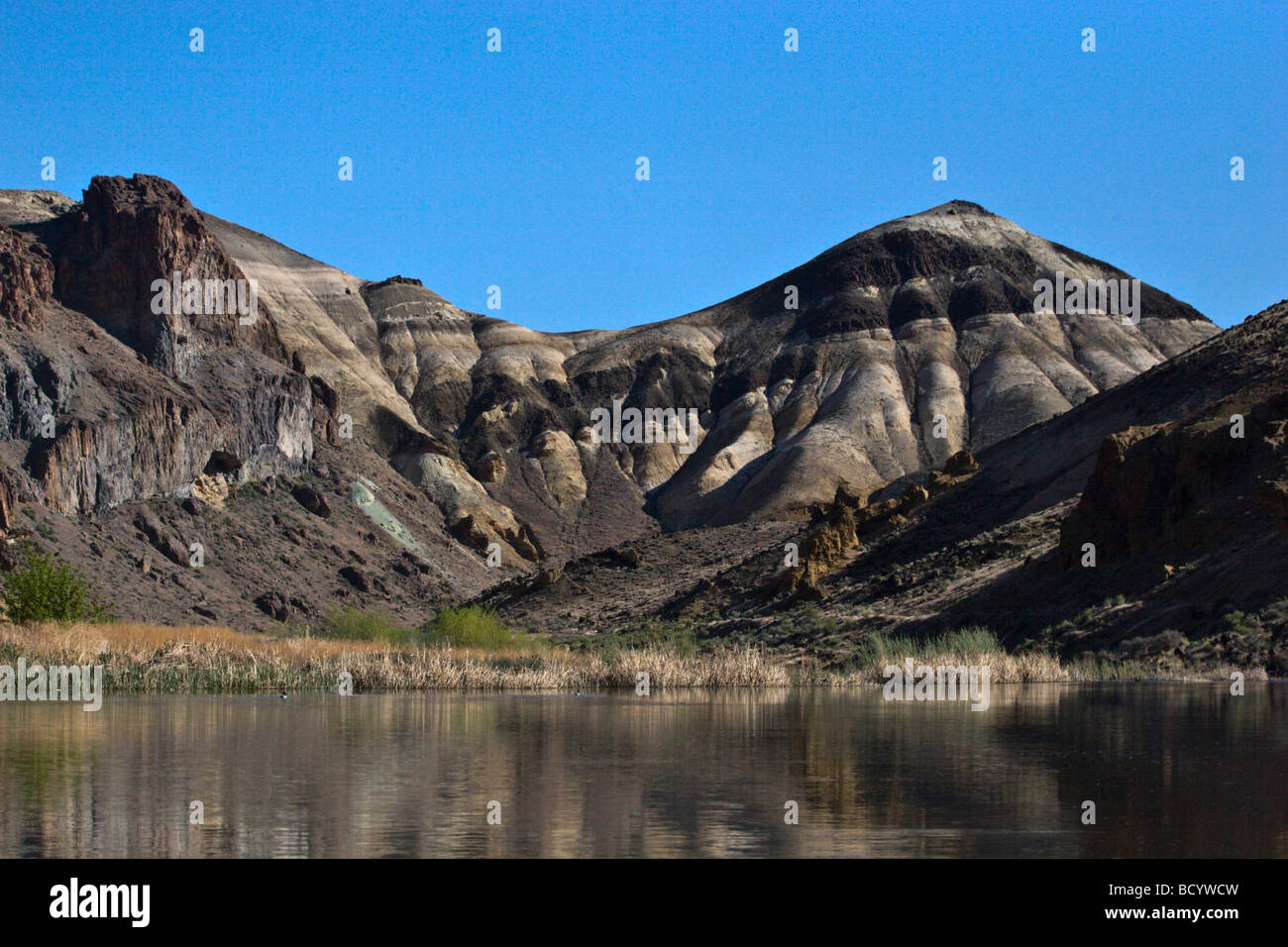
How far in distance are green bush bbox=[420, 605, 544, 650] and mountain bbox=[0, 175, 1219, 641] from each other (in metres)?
Answer: 22.5

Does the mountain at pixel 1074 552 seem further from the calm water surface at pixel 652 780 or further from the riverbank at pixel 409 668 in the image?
the calm water surface at pixel 652 780

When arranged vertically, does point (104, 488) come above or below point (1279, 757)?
above

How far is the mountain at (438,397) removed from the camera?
7850 cm

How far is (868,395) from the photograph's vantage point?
118 m

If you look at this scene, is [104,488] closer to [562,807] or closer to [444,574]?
[444,574]

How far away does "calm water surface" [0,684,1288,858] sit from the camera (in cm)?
1427

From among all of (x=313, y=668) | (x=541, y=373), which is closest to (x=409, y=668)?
(x=313, y=668)

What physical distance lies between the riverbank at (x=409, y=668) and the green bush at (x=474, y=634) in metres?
8.51

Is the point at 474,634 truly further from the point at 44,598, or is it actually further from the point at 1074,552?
the point at 1074,552

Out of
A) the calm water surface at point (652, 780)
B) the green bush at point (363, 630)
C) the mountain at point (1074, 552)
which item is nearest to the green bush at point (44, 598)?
the green bush at point (363, 630)

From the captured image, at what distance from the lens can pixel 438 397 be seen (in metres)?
131

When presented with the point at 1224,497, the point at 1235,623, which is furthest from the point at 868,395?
the point at 1235,623
